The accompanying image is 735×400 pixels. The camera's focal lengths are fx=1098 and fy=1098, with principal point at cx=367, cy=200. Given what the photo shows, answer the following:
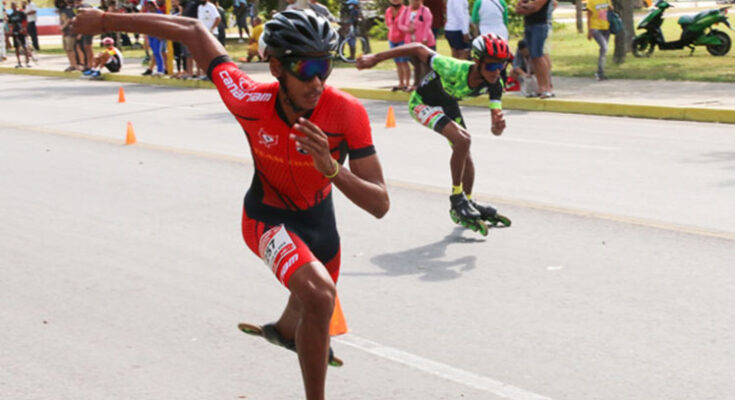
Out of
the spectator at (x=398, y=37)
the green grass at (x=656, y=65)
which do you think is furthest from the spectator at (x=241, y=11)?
the spectator at (x=398, y=37)

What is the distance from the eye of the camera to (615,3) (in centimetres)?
2406

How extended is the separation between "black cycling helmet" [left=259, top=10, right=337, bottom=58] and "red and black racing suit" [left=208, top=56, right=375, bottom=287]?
10.5 inches

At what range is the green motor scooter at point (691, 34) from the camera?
2362cm

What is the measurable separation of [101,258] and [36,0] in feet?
246

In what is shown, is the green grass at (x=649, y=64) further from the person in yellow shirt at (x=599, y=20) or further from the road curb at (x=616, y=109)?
the road curb at (x=616, y=109)

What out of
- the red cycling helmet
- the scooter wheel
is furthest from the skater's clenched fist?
the scooter wheel

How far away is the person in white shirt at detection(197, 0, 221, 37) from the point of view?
22.4 metres

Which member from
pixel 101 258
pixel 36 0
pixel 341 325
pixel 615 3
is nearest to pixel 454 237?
pixel 101 258

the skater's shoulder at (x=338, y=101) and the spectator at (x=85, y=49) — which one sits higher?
the skater's shoulder at (x=338, y=101)

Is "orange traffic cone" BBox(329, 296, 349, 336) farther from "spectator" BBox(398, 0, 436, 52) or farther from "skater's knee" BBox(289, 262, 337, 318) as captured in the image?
"spectator" BBox(398, 0, 436, 52)

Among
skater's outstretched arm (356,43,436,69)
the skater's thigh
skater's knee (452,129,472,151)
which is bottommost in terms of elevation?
skater's knee (452,129,472,151)

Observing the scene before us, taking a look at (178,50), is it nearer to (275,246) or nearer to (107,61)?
(107,61)

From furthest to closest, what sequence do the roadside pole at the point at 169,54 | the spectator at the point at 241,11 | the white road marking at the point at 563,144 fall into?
1. the spectator at the point at 241,11
2. the roadside pole at the point at 169,54
3. the white road marking at the point at 563,144

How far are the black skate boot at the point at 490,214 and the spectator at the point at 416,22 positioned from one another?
10411 mm
